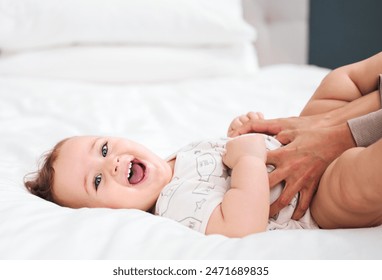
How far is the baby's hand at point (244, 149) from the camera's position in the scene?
0.82 m

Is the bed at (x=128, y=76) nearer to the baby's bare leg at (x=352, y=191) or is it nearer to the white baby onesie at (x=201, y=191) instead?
the white baby onesie at (x=201, y=191)

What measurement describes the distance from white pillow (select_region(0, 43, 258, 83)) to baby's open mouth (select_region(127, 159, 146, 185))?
911mm

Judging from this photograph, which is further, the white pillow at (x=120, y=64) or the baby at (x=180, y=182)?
the white pillow at (x=120, y=64)

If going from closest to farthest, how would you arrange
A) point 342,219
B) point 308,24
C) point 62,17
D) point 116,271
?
point 116,271 < point 342,219 < point 62,17 < point 308,24

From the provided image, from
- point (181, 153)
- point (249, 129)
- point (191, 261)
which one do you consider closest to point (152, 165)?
point (181, 153)

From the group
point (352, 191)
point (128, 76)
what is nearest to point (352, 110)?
point (352, 191)

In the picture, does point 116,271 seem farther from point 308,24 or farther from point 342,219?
point 308,24

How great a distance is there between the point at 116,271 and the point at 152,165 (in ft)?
1.09

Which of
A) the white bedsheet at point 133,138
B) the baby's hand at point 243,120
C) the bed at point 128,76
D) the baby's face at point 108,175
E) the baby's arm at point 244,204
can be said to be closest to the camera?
the white bedsheet at point 133,138

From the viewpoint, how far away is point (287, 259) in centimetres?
59

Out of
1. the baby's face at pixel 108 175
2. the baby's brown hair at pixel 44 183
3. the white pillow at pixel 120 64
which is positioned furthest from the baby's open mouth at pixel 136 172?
the white pillow at pixel 120 64

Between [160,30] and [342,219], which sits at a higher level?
[160,30]

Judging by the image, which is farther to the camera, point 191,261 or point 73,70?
point 73,70

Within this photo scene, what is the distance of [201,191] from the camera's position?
0.82 meters
